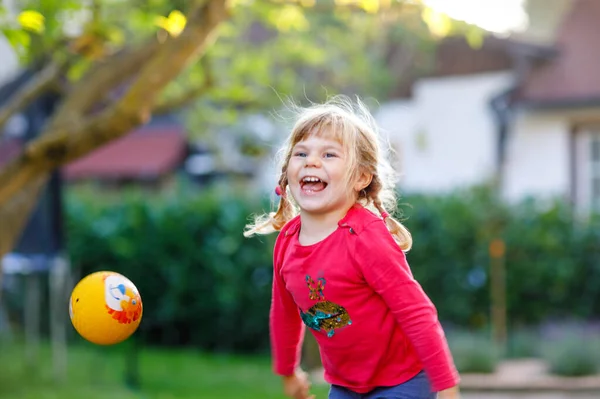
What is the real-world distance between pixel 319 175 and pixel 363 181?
0.24m

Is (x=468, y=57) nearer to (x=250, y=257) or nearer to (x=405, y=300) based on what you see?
(x=250, y=257)

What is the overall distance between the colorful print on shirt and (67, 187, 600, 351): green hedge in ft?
24.8

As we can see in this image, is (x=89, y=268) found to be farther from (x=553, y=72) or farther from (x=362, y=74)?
(x=553, y=72)

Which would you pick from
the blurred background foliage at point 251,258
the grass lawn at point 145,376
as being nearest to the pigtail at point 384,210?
the grass lawn at point 145,376

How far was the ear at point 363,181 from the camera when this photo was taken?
149 inches

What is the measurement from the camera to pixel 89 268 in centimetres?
1376

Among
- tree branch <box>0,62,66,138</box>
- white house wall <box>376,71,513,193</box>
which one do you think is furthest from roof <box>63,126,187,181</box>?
tree branch <box>0,62,66,138</box>

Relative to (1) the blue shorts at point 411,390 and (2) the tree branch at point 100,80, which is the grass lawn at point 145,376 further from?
(1) the blue shorts at point 411,390

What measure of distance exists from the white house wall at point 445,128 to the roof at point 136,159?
505 cm

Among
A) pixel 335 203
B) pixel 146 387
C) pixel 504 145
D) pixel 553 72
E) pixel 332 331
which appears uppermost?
pixel 553 72

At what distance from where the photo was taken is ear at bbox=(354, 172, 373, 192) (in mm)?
3793

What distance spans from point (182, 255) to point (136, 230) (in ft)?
2.55

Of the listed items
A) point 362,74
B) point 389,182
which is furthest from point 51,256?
point 362,74

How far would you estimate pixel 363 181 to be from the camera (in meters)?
3.81
